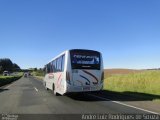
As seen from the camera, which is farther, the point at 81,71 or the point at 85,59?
the point at 85,59

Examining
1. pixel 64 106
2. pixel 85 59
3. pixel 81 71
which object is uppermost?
pixel 85 59

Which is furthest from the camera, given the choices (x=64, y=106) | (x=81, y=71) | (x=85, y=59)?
(x=85, y=59)

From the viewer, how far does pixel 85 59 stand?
2091 centimetres

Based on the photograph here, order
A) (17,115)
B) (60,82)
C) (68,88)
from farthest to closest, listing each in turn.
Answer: (60,82)
(68,88)
(17,115)

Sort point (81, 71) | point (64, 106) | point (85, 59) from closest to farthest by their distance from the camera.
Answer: point (64, 106) → point (81, 71) → point (85, 59)

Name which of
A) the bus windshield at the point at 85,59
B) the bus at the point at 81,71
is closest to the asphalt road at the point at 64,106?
the bus at the point at 81,71

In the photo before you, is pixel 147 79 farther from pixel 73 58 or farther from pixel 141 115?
pixel 141 115

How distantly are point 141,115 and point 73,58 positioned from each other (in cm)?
842

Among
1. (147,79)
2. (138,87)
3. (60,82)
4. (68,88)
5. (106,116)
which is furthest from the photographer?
(147,79)

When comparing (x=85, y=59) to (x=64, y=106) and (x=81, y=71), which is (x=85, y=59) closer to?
(x=81, y=71)

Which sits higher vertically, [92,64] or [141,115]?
[92,64]

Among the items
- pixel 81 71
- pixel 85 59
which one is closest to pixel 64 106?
pixel 81 71

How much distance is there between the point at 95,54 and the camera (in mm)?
21156

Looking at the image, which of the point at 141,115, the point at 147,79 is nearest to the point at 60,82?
the point at 141,115
